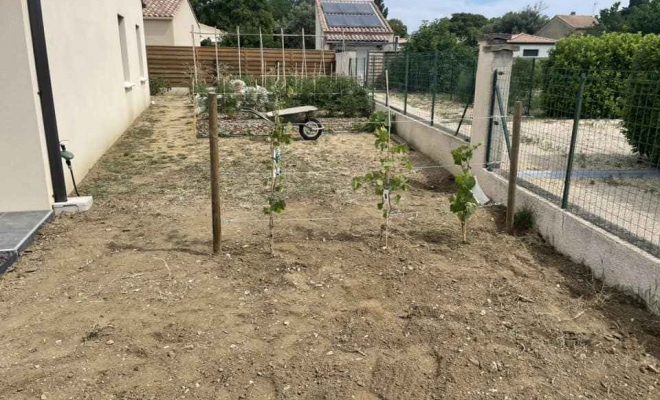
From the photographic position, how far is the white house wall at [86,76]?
5.40 metres

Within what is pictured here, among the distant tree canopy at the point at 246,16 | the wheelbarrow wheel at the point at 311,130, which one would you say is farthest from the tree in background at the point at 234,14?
the wheelbarrow wheel at the point at 311,130

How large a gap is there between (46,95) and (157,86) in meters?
13.7

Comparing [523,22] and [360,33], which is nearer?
[360,33]

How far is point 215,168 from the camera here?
3711 mm

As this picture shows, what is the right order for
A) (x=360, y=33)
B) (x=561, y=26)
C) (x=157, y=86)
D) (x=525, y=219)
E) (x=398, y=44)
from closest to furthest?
(x=525, y=219) → (x=157, y=86) → (x=398, y=44) → (x=360, y=33) → (x=561, y=26)

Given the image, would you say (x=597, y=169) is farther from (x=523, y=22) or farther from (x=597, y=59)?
(x=523, y=22)

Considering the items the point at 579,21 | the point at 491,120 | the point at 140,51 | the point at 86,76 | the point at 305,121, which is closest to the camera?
the point at 491,120

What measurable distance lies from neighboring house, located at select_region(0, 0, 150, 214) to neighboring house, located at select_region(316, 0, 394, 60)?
1584 cm

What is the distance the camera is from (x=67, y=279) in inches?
141

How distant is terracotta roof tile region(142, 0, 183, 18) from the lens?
75.6ft

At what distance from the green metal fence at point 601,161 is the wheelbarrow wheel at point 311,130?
3608mm

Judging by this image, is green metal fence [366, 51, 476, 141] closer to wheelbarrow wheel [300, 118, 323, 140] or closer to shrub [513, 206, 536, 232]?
wheelbarrow wheel [300, 118, 323, 140]

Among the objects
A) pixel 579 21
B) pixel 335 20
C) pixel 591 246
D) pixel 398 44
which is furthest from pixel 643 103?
pixel 579 21

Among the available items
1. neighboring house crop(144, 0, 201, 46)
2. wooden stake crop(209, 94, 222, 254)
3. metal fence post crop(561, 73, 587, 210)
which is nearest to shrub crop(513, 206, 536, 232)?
metal fence post crop(561, 73, 587, 210)
